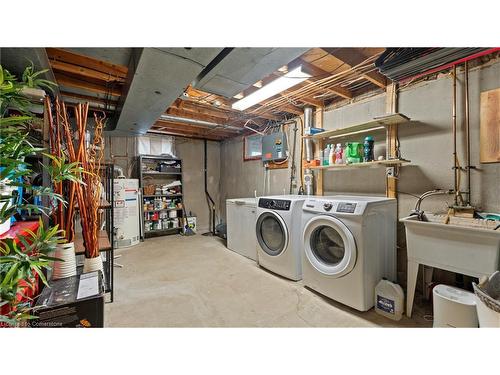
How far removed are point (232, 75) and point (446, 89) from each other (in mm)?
1861

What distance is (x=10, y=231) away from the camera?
1.25 metres

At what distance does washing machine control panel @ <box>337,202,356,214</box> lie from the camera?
1.75m

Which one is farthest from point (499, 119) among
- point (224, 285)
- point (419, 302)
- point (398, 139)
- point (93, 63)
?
point (93, 63)

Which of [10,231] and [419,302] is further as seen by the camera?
[419,302]

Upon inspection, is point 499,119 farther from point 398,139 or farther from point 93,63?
point 93,63

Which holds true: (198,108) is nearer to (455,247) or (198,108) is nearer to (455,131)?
(455,131)

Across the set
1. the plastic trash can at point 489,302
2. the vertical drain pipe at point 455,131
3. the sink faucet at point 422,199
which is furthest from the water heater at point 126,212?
the vertical drain pipe at point 455,131

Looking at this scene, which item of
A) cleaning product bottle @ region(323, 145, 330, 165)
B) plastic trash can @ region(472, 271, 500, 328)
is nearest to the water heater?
cleaning product bottle @ region(323, 145, 330, 165)

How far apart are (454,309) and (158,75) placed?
258cm

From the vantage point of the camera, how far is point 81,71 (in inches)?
75.2

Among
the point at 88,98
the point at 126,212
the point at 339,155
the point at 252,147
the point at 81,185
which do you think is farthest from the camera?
the point at 252,147

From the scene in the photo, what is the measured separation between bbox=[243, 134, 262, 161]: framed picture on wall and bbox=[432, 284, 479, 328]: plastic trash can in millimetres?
3036

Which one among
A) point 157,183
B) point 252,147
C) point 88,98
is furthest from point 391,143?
point 157,183
